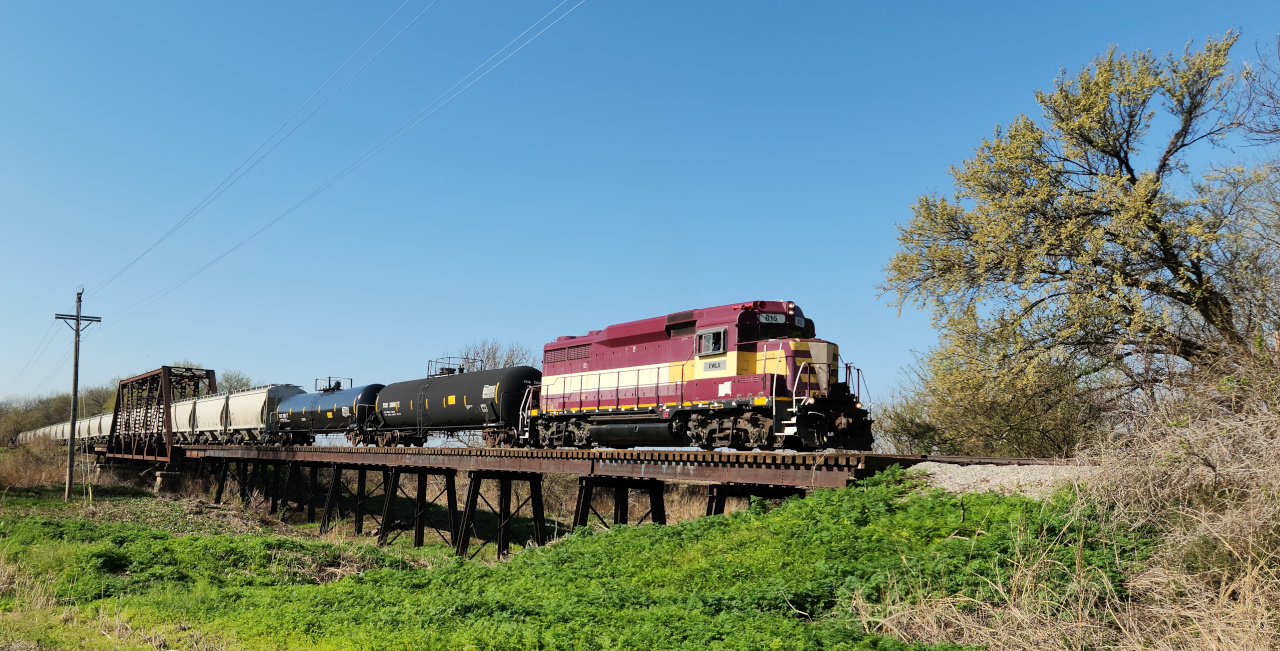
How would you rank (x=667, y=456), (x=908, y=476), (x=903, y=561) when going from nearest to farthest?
(x=903, y=561)
(x=908, y=476)
(x=667, y=456)

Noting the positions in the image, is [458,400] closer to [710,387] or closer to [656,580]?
[710,387]

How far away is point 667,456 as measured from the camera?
1809cm

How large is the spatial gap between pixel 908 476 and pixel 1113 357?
40.3ft

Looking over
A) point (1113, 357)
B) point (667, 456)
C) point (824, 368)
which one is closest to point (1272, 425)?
point (824, 368)

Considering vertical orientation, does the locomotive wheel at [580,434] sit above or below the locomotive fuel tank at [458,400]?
below

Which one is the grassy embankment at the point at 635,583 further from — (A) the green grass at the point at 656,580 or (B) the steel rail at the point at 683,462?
(B) the steel rail at the point at 683,462

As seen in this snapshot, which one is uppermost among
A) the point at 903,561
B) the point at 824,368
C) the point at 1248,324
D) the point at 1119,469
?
the point at 1248,324

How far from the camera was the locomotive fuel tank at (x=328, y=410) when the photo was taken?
1337 inches

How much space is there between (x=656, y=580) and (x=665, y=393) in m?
8.58

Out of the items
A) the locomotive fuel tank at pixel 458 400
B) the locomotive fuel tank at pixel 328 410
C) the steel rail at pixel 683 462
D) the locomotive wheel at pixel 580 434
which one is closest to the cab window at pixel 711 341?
the steel rail at pixel 683 462

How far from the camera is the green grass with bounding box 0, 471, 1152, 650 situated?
9609 millimetres

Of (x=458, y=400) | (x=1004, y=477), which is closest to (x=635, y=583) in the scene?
(x=1004, y=477)

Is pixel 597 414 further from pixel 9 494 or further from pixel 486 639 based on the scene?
pixel 9 494

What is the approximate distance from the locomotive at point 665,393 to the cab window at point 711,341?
0.09ft
